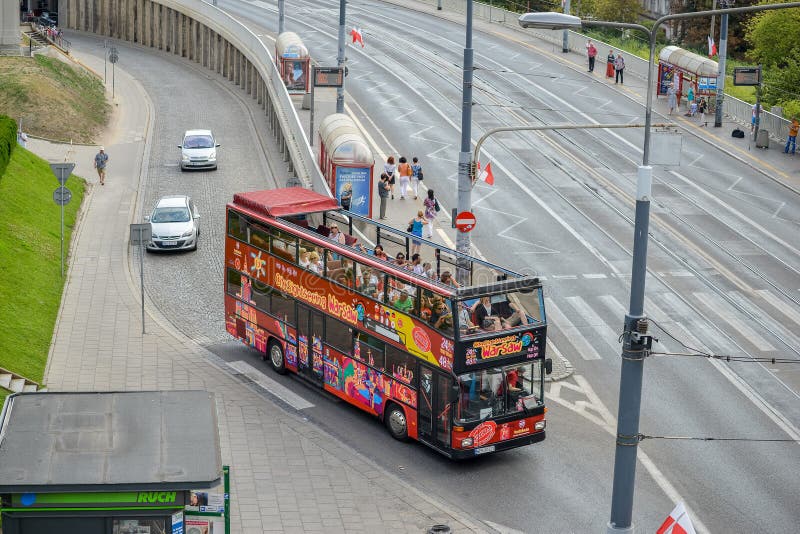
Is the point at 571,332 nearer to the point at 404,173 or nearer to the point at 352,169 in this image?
the point at 352,169

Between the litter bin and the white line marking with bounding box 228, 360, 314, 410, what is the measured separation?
30.3 m

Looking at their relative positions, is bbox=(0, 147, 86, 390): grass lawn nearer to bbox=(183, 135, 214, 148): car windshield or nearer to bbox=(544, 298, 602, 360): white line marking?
bbox=(183, 135, 214, 148): car windshield

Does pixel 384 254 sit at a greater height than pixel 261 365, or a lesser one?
greater

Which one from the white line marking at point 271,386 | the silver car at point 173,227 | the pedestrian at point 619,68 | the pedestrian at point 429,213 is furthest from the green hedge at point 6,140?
the pedestrian at point 619,68

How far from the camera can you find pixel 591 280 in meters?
37.7

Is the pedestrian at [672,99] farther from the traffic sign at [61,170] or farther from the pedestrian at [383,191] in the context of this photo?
the traffic sign at [61,170]

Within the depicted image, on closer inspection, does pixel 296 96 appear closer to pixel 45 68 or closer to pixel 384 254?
pixel 45 68

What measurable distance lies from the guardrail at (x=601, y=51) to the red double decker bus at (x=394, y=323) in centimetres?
2973

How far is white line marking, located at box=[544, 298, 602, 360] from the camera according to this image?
32062mm

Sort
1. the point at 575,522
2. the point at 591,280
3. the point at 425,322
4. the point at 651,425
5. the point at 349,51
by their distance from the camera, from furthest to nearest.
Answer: the point at 349,51 → the point at 591,280 → the point at 651,425 → the point at 425,322 → the point at 575,522

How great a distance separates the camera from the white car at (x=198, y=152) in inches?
1983

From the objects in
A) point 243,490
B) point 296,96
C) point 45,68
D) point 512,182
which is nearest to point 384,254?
point 243,490

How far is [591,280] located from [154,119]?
29.3 meters

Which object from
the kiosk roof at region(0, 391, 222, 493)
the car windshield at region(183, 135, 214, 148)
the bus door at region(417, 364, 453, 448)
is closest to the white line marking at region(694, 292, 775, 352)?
the bus door at region(417, 364, 453, 448)
